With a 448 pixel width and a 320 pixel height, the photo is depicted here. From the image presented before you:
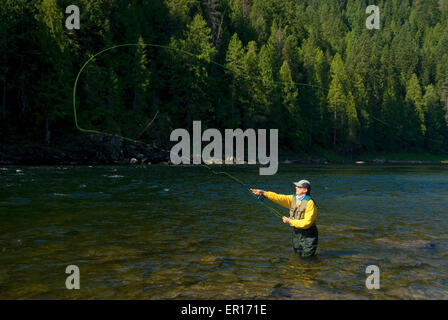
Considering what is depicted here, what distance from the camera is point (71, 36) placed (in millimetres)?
47688

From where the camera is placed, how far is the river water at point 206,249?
23.4 ft

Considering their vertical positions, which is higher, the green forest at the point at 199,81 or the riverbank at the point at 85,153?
the green forest at the point at 199,81

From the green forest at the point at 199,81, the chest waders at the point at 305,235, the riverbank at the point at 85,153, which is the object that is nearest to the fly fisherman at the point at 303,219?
the chest waders at the point at 305,235

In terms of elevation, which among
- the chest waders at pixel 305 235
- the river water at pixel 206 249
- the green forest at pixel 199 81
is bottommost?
the river water at pixel 206 249

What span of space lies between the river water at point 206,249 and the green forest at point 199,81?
29022mm

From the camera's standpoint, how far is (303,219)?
8812 mm

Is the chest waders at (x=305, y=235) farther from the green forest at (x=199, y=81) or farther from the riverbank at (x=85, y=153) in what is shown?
the green forest at (x=199, y=81)

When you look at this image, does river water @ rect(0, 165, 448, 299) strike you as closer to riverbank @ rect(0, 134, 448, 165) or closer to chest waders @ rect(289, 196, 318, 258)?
chest waders @ rect(289, 196, 318, 258)

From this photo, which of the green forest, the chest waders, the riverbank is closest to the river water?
the chest waders

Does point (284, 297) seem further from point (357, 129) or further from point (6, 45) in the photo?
point (357, 129)

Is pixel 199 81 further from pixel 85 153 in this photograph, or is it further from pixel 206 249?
pixel 206 249

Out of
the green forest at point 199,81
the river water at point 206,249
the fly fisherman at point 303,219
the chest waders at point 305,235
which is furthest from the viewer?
the green forest at point 199,81
